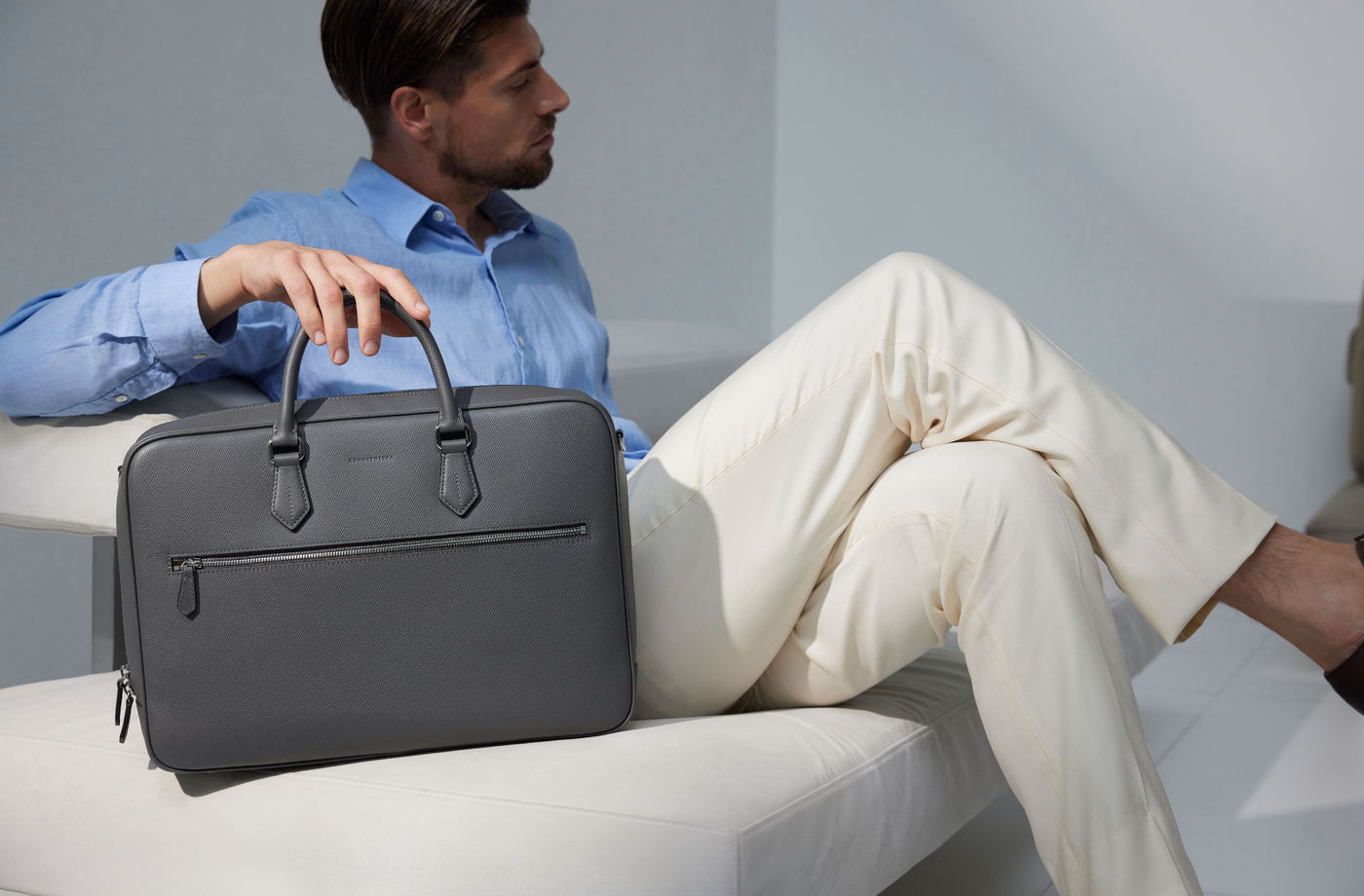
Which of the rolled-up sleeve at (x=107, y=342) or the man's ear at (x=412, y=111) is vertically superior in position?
the man's ear at (x=412, y=111)

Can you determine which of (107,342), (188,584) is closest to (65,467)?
(107,342)

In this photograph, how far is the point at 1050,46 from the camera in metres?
3.34

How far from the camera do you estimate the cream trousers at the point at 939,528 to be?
33.3 inches

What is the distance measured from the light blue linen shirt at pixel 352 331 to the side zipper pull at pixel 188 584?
0.27m

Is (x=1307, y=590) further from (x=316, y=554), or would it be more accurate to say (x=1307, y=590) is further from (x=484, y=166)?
(x=484, y=166)

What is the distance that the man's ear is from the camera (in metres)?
1.38

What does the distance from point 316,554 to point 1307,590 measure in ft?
2.47

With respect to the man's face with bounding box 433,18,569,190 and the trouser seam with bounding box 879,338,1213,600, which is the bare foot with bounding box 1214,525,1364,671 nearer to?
the trouser seam with bounding box 879,338,1213,600

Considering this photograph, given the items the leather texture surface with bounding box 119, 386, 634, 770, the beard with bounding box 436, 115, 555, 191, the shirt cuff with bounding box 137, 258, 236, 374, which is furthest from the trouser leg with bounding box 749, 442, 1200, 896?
the beard with bounding box 436, 115, 555, 191

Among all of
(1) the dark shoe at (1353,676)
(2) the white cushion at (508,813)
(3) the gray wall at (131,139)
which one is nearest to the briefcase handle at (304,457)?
(2) the white cushion at (508,813)

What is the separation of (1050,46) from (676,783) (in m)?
3.12

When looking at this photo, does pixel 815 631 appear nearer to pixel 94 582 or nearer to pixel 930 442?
pixel 930 442

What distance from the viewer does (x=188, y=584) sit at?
795 millimetres

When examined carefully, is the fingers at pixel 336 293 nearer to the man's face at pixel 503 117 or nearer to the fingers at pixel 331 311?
the fingers at pixel 331 311
